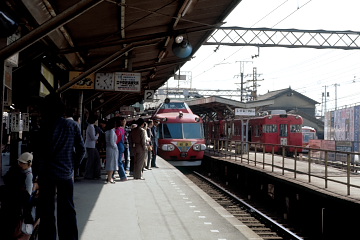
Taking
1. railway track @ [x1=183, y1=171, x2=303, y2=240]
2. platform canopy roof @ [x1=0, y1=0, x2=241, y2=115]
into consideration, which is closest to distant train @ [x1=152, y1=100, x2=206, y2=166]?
railway track @ [x1=183, y1=171, x2=303, y2=240]

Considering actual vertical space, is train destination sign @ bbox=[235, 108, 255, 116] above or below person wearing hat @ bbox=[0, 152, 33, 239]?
above

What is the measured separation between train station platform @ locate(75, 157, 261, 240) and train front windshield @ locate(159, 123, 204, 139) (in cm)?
895

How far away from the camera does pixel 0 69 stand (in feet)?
16.2

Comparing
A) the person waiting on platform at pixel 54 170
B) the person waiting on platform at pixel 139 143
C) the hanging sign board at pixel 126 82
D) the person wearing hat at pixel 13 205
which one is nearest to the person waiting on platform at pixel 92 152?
the person waiting on platform at pixel 139 143

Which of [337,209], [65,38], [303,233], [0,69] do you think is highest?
[65,38]

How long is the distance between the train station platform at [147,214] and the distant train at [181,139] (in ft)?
28.7

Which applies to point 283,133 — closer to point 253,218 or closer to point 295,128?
point 295,128

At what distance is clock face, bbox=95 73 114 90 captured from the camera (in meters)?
11.8

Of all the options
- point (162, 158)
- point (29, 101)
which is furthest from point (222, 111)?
point (29, 101)

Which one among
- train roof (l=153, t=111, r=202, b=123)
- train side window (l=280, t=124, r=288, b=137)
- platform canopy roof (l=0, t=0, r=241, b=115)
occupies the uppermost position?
platform canopy roof (l=0, t=0, r=241, b=115)

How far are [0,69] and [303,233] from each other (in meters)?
8.29

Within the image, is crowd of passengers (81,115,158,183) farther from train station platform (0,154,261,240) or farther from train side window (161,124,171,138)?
train side window (161,124,171,138)

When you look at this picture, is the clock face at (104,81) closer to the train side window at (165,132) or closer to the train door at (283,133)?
the train side window at (165,132)

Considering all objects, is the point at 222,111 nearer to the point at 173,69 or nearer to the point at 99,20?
the point at 173,69
